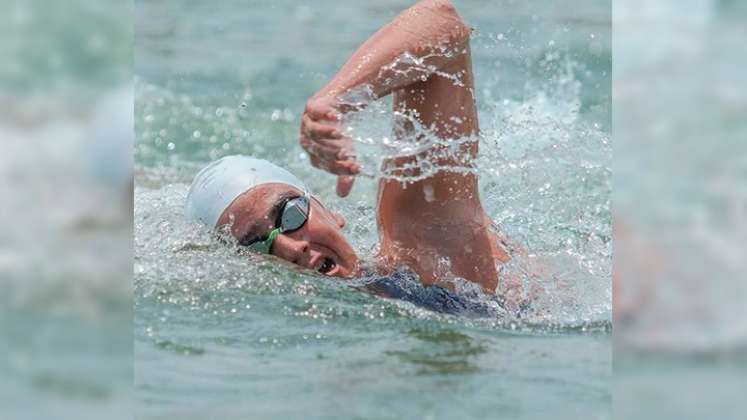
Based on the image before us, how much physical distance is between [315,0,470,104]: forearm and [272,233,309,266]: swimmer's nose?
40 centimetres

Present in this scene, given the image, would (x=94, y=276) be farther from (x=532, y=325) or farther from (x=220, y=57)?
(x=220, y=57)

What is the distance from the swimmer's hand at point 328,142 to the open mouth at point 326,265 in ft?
1.41

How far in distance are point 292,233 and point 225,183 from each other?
19cm

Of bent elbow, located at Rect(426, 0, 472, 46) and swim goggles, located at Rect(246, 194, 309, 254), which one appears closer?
bent elbow, located at Rect(426, 0, 472, 46)

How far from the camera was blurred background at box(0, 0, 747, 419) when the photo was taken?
0.71m

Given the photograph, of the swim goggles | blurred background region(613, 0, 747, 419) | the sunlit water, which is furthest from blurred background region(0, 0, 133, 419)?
the swim goggles

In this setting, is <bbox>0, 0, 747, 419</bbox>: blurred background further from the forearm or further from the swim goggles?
the swim goggles

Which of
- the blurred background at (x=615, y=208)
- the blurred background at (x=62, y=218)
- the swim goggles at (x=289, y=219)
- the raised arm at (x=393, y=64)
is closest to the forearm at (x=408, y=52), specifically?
the raised arm at (x=393, y=64)

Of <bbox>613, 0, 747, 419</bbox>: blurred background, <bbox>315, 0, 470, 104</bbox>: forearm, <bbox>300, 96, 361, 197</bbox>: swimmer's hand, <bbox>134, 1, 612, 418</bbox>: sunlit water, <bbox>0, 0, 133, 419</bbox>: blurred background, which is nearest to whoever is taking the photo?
<bbox>0, 0, 133, 419</bbox>: blurred background

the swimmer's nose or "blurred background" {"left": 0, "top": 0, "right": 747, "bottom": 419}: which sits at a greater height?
"blurred background" {"left": 0, "top": 0, "right": 747, "bottom": 419}

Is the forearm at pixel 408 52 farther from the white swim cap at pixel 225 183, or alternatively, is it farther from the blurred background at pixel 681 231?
the blurred background at pixel 681 231

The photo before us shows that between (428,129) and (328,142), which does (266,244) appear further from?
(328,142)

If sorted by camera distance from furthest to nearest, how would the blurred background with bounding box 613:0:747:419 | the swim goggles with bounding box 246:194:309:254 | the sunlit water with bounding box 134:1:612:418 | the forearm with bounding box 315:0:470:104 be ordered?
the swim goggles with bounding box 246:194:309:254
the forearm with bounding box 315:0:470:104
the sunlit water with bounding box 134:1:612:418
the blurred background with bounding box 613:0:747:419

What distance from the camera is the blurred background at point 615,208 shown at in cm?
71
